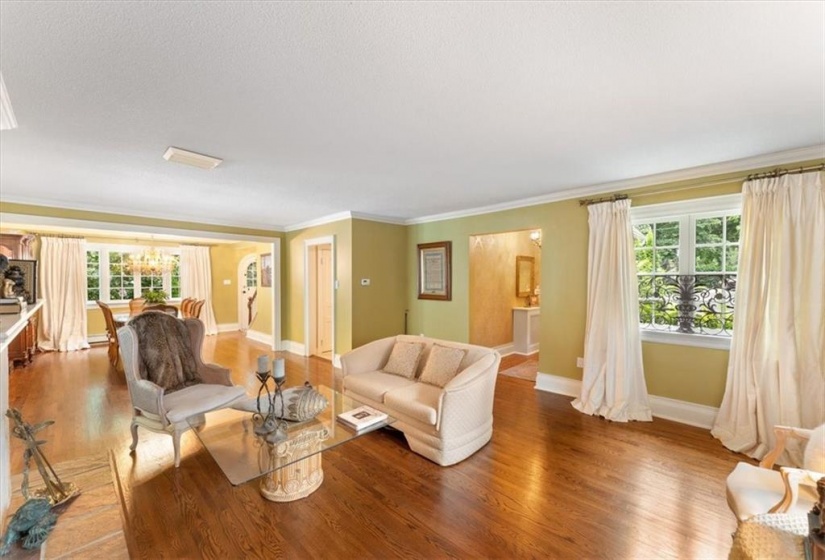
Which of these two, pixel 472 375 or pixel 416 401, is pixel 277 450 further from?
pixel 472 375

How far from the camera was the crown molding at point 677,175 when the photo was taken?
9.14ft

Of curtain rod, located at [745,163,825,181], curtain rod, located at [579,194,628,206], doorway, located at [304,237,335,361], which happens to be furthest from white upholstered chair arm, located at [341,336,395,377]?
curtain rod, located at [745,163,825,181]

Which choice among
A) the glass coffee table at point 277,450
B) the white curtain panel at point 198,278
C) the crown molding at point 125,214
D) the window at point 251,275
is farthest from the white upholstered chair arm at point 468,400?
the white curtain panel at point 198,278

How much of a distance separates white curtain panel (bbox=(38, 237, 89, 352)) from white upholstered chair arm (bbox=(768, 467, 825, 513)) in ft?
31.5

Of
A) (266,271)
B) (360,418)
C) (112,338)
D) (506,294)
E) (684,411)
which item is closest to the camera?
(360,418)

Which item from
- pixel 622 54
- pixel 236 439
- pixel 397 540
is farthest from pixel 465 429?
pixel 622 54

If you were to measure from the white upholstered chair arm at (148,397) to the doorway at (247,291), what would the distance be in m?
6.02

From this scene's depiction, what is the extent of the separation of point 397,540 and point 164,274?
29.0 feet

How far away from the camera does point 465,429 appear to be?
Answer: 106 inches

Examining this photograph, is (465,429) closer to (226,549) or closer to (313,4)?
(226,549)

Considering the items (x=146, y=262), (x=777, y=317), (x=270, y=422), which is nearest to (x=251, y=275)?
(x=146, y=262)

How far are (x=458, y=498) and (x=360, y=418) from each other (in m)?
0.83

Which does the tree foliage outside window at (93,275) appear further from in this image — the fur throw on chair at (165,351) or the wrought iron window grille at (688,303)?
the wrought iron window grille at (688,303)

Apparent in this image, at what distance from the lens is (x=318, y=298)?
21.1 feet
